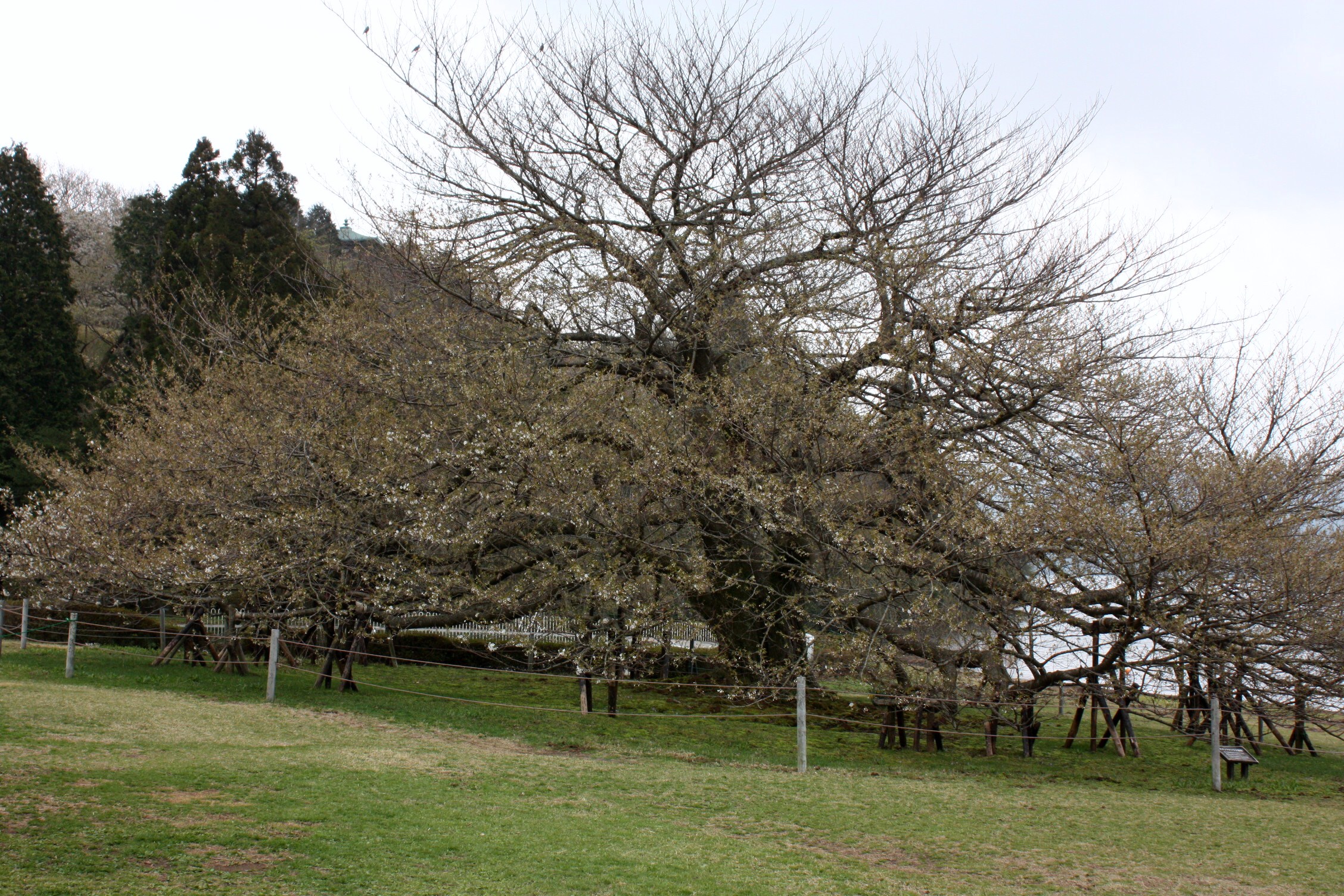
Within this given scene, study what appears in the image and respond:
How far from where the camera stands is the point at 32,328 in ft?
85.8

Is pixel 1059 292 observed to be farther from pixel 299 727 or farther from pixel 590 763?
pixel 299 727

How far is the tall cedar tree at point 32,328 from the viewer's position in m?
25.2

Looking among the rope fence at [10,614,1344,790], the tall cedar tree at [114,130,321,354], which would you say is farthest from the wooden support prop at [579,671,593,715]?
the tall cedar tree at [114,130,321,354]

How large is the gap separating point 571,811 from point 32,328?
86.5ft

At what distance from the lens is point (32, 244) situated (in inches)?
1070

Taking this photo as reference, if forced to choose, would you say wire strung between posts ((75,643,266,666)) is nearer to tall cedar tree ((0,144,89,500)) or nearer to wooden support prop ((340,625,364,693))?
wooden support prop ((340,625,364,693))

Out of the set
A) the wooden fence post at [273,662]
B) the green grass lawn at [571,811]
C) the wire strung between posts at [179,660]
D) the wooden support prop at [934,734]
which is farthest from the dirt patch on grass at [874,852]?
the wire strung between posts at [179,660]

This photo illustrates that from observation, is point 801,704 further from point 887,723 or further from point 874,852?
point 887,723

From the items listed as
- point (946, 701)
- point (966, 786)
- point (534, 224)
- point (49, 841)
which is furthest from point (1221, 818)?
point (534, 224)

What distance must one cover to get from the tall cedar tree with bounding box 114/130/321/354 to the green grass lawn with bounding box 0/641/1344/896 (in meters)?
14.5

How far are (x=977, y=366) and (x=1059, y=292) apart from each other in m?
2.02

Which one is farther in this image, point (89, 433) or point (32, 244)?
point (32, 244)

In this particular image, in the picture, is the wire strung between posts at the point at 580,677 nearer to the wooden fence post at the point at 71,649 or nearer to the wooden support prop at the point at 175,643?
the wooden support prop at the point at 175,643

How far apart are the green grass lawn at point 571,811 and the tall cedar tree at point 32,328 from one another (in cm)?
1701
